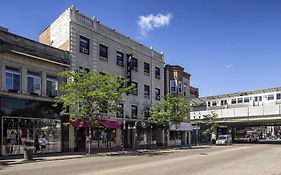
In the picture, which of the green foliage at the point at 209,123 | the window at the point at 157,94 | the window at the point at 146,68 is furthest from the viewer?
the green foliage at the point at 209,123

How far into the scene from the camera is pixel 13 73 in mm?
29406

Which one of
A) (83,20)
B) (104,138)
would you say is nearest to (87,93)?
(83,20)

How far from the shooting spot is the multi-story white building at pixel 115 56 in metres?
35.7

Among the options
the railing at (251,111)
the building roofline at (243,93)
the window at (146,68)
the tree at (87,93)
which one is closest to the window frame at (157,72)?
the window at (146,68)

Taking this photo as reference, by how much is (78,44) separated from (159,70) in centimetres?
1764

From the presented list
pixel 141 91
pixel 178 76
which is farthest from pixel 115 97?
pixel 178 76

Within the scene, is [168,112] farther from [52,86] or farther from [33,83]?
[33,83]

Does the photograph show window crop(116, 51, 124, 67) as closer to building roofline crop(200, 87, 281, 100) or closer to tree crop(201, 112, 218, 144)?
tree crop(201, 112, 218, 144)

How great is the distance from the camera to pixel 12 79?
29234mm

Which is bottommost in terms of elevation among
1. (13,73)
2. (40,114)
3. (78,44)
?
(40,114)

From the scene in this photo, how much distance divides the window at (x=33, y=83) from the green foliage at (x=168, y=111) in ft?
57.2

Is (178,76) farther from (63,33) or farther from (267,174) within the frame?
(267,174)

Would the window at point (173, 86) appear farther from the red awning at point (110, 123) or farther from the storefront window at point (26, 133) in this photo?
the storefront window at point (26, 133)

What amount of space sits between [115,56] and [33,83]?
1238 cm
